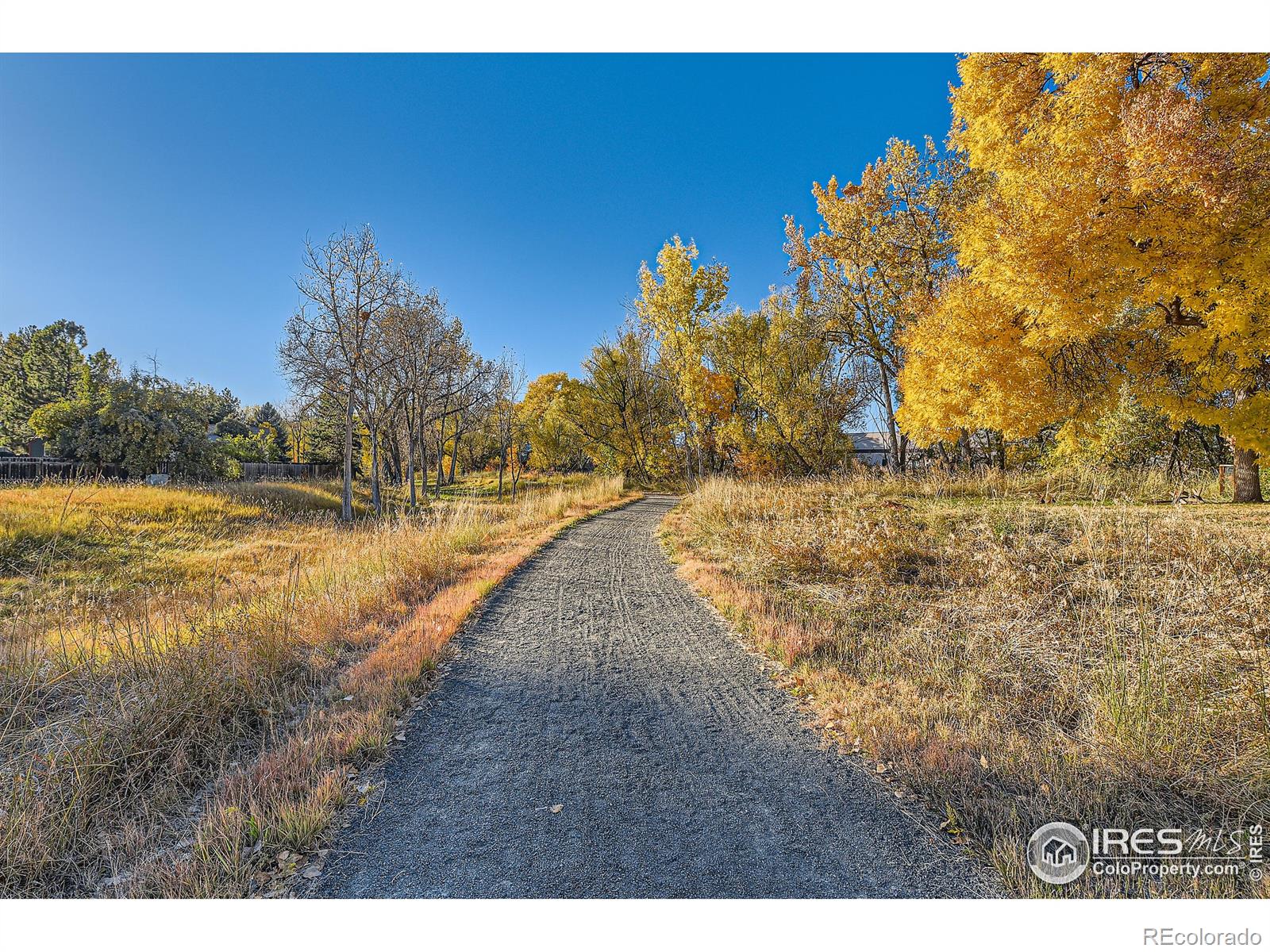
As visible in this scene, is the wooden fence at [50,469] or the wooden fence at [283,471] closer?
the wooden fence at [50,469]

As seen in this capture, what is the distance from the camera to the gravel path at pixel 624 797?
7.13 feet

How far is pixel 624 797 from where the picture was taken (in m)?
2.74

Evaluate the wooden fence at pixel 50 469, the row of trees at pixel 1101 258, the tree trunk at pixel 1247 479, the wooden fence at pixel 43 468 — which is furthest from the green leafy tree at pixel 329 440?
the tree trunk at pixel 1247 479

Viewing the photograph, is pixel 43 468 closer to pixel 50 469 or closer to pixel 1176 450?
pixel 50 469

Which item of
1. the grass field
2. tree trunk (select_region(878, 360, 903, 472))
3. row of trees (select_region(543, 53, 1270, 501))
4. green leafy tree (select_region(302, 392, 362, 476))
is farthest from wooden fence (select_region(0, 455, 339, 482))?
tree trunk (select_region(878, 360, 903, 472))

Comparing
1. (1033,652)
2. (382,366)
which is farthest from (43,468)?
(1033,652)

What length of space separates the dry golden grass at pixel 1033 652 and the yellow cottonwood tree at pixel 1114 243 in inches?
81.1

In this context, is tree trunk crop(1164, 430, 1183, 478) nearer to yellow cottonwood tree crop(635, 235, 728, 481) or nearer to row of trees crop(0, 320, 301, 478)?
yellow cottonwood tree crop(635, 235, 728, 481)

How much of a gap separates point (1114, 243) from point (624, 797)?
9.46 meters

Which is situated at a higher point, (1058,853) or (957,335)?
(957,335)

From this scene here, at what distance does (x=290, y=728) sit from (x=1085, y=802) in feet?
16.4

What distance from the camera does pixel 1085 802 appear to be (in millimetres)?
2633

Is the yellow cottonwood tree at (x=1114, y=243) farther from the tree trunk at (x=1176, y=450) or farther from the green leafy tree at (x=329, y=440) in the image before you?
the green leafy tree at (x=329, y=440)

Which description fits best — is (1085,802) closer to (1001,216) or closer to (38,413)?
(1001,216)
